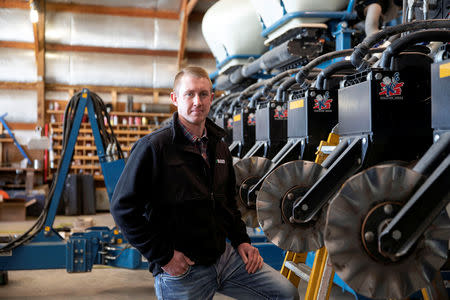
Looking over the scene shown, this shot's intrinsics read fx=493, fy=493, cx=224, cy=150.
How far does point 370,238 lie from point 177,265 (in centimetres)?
72

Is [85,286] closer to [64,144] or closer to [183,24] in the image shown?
[64,144]

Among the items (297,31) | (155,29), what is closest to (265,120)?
(297,31)

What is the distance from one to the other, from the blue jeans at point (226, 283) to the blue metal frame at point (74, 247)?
275 cm

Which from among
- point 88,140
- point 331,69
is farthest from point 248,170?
point 88,140

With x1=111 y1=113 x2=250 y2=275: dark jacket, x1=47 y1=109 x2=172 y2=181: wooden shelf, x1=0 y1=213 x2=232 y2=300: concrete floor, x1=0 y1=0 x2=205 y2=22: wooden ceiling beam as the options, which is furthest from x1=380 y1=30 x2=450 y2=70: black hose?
x1=0 y1=0 x2=205 y2=22: wooden ceiling beam

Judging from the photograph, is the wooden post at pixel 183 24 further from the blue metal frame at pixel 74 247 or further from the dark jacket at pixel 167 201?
the dark jacket at pixel 167 201

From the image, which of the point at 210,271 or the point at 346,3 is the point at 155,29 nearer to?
the point at 346,3

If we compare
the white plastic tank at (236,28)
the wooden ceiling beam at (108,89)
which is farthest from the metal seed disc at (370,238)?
the wooden ceiling beam at (108,89)

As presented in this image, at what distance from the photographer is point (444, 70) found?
6.57ft

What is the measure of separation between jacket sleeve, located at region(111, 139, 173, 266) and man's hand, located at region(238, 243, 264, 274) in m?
0.34

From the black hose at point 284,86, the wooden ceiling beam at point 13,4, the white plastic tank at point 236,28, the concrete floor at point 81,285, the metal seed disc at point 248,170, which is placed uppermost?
the wooden ceiling beam at point 13,4

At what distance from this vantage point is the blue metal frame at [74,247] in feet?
14.5

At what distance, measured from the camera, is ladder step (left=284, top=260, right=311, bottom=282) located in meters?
2.91

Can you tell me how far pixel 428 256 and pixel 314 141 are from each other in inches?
58.1
